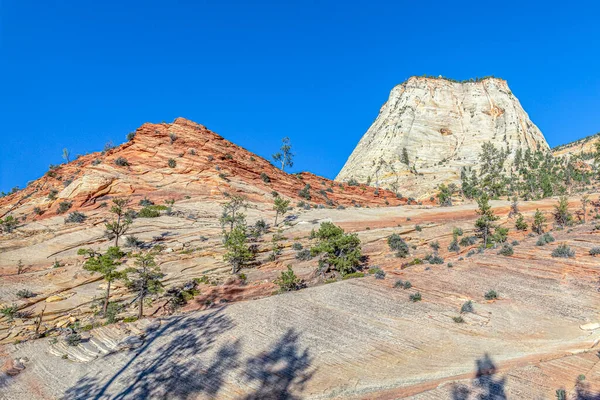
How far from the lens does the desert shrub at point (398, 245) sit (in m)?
31.3

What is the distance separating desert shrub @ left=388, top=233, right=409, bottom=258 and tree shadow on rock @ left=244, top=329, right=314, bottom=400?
18.6 m

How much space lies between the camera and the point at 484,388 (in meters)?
10.8

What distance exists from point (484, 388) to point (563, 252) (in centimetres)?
1477

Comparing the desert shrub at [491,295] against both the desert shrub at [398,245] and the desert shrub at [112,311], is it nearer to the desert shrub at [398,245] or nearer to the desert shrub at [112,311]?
the desert shrub at [398,245]

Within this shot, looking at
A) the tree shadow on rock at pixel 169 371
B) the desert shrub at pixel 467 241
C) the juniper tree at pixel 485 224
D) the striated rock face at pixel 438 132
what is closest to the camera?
the tree shadow on rock at pixel 169 371

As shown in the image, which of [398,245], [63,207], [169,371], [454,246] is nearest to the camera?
[169,371]

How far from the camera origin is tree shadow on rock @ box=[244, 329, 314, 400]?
12.0 metres

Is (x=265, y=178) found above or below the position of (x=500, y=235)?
above

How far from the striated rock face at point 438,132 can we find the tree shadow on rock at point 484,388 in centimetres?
8732

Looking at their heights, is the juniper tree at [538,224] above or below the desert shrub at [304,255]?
above

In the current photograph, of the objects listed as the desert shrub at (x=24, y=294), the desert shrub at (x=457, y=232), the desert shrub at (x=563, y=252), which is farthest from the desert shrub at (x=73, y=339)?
the desert shrub at (x=457, y=232)

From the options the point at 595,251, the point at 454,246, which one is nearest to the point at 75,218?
the point at 454,246

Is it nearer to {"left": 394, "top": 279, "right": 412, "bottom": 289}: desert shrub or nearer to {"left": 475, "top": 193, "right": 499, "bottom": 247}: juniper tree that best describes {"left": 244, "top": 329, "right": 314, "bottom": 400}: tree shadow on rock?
{"left": 394, "top": 279, "right": 412, "bottom": 289}: desert shrub

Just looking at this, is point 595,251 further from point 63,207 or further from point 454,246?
point 63,207
